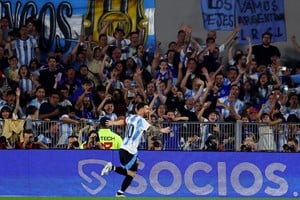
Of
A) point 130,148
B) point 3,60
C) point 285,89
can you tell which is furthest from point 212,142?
point 3,60

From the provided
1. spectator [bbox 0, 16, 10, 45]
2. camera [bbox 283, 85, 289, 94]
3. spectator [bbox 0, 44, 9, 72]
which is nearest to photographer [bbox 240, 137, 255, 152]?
camera [bbox 283, 85, 289, 94]

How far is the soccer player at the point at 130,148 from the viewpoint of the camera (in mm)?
21906

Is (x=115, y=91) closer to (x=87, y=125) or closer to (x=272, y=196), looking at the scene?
(x=87, y=125)

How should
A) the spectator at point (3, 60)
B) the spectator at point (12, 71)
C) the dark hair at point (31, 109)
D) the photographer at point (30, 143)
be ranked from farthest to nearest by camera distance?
the spectator at point (3, 60), the spectator at point (12, 71), the dark hair at point (31, 109), the photographer at point (30, 143)

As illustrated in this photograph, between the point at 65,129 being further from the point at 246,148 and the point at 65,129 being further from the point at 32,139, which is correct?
the point at 246,148

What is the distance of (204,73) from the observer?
2602cm

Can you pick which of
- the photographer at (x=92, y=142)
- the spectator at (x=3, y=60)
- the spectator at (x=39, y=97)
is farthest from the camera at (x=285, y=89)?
the spectator at (x=3, y=60)

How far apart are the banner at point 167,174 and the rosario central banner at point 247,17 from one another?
5572 mm

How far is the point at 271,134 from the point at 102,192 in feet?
13.0

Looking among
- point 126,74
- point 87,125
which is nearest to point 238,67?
point 126,74

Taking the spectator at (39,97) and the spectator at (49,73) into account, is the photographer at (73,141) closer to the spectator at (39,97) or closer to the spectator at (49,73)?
the spectator at (39,97)

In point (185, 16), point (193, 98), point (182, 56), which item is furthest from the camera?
point (185, 16)

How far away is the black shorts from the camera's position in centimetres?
2206

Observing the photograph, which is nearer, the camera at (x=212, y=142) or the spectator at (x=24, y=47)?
the camera at (x=212, y=142)
